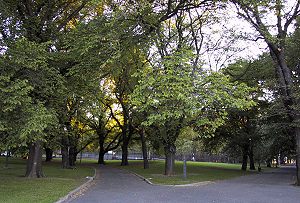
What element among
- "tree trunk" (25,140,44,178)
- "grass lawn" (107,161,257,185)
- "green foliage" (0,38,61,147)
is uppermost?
"green foliage" (0,38,61,147)

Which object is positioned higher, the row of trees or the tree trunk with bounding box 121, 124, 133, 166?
the row of trees

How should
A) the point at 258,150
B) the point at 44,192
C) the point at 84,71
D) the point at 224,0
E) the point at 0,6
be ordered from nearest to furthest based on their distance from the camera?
the point at 44,192
the point at 0,6
the point at 224,0
the point at 84,71
the point at 258,150

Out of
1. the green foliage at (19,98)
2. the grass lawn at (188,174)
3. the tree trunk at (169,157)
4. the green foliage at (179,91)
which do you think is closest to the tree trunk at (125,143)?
the grass lawn at (188,174)

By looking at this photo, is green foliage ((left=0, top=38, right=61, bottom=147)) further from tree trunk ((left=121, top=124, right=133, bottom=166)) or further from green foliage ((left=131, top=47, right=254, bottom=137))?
tree trunk ((left=121, top=124, right=133, bottom=166))

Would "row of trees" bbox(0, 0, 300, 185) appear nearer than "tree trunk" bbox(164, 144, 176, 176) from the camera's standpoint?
Yes

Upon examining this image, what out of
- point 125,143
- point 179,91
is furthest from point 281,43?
point 125,143

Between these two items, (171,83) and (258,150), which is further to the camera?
(258,150)

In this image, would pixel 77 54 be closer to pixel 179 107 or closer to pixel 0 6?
pixel 0 6

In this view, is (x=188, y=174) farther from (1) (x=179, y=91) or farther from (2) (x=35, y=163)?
(2) (x=35, y=163)

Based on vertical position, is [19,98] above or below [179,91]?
below

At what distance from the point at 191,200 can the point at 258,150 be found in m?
35.2

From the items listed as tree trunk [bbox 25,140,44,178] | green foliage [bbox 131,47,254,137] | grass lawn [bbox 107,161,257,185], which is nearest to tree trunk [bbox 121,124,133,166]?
grass lawn [bbox 107,161,257,185]

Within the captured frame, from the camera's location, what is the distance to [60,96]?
17453mm

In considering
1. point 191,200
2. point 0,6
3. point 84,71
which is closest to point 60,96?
point 84,71
